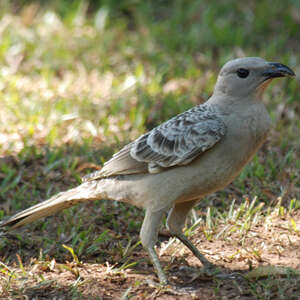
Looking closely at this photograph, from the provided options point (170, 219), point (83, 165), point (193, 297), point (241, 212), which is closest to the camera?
point (193, 297)

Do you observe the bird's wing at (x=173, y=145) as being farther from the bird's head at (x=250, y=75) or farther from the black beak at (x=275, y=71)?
the black beak at (x=275, y=71)

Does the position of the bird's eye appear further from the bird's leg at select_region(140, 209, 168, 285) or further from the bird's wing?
the bird's leg at select_region(140, 209, 168, 285)

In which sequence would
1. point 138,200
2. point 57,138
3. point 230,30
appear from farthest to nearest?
point 230,30
point 57,138
point 138,200

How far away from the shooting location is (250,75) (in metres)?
4.42

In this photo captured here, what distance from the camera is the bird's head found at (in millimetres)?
4375

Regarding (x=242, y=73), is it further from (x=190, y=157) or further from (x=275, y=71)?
(x=190, y=157)

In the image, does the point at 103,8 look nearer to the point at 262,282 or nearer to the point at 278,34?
the point at 278,34

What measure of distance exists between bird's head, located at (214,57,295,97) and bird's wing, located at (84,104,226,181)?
0.27 meters

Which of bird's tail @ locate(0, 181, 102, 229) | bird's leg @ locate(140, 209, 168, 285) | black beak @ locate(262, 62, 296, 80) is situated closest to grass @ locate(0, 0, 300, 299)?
bird's leg @ locate(140, 209, 168, 285)

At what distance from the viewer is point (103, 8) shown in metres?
9.52

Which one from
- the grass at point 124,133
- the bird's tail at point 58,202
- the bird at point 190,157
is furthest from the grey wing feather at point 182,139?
the grass at point 124,133

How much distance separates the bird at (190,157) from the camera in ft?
14.0

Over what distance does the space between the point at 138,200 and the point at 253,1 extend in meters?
6.61

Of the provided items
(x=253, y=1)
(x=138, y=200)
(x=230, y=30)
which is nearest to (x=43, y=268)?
(x=138, y=200)
